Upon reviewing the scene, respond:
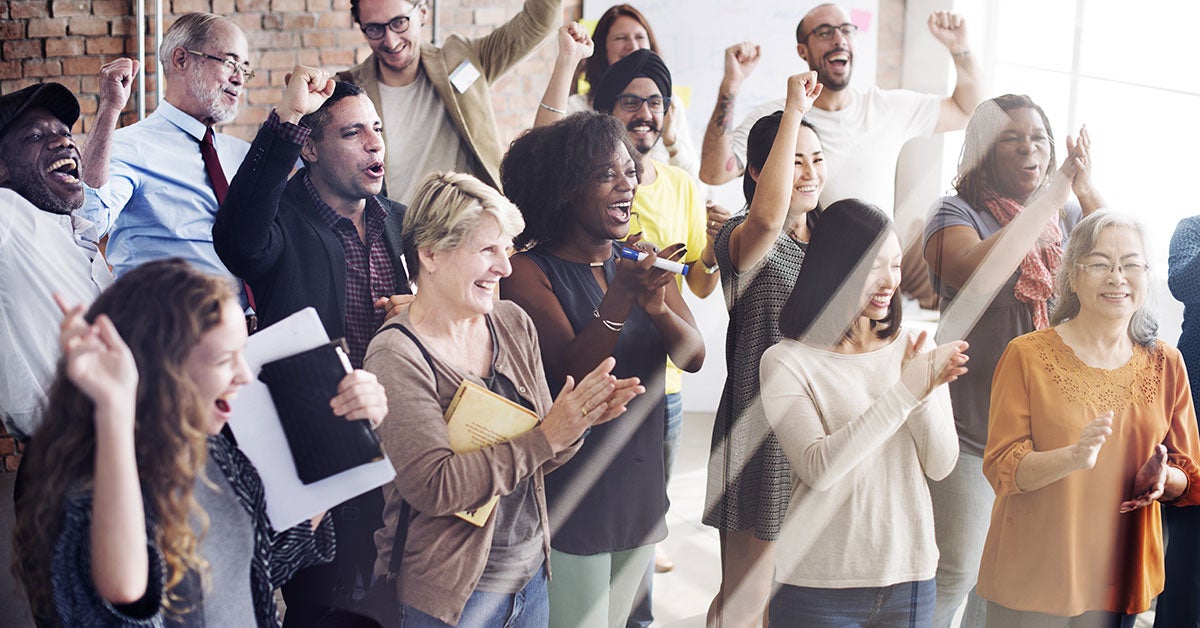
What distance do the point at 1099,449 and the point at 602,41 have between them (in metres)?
1.62

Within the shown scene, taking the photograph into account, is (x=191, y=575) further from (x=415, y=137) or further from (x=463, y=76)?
(x=463, y=76)

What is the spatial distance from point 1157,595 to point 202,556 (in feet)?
7.18

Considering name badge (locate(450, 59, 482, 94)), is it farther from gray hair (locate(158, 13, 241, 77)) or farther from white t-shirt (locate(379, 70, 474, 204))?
gray hair (locate(158, 13, 241, 77))

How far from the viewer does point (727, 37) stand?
13.6 feet

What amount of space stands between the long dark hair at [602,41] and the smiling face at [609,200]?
0.68 metres

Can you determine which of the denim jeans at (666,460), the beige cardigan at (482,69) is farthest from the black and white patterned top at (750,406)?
the beige cardigan at (482,69)

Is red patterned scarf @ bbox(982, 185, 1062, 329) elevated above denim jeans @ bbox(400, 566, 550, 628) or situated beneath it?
elevated above

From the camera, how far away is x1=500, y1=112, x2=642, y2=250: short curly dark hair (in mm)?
2227

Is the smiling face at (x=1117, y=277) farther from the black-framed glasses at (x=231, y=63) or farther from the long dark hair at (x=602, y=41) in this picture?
the black-framed glasses at (x=231, y=63)

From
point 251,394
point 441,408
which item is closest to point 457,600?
point 441,408

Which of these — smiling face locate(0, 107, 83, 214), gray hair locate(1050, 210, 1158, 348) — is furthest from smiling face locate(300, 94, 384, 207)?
gray hair locate(1050, 210, 1158, 348)

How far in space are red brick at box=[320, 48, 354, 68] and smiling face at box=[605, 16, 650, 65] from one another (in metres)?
0.79

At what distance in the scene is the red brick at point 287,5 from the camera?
123 inches

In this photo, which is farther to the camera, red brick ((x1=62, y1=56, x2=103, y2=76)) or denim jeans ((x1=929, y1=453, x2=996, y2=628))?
red brick ((x1=62, y1=56, x2=103, y2=76))
